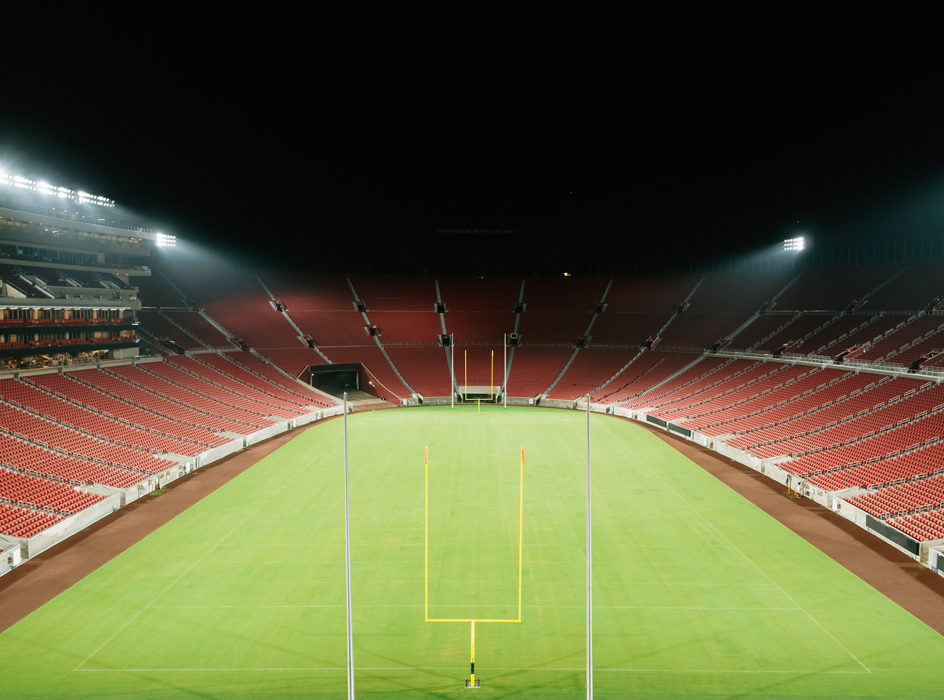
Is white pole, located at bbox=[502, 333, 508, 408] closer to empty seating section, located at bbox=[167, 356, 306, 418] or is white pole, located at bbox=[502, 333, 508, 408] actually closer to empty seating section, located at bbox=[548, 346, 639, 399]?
empty seating section, located at bbox=[548, 346, 639, 399]

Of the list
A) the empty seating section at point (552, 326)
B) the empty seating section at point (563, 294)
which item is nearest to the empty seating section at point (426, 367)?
the empty seating section at point (552, 326)

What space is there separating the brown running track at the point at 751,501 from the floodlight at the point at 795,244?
38.4m

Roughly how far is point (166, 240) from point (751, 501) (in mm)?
59682

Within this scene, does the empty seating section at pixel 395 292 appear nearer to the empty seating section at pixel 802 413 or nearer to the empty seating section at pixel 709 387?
the empty seating section at pixel 709 387

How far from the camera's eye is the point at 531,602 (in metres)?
15.0

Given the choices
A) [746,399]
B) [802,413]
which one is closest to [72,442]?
[802,413]

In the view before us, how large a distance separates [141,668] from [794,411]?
35.7m

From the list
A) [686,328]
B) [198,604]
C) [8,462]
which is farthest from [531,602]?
[686,328]

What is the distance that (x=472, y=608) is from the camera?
578 inches

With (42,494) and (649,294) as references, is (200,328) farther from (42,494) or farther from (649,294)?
(649,294)

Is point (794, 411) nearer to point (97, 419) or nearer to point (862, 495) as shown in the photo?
point (862, 495)

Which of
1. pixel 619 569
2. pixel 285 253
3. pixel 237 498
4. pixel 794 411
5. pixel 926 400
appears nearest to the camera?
pixel 619 569

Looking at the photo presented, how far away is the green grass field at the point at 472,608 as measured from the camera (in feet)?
38.4

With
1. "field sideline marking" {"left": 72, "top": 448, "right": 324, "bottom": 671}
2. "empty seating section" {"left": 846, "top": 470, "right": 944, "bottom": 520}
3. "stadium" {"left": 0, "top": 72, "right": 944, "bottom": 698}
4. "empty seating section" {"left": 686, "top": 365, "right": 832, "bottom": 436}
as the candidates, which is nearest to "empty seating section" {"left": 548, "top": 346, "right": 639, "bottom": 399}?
"stadium" {"left": 0, "top": 72, "right": 944, "bottom": 698}
